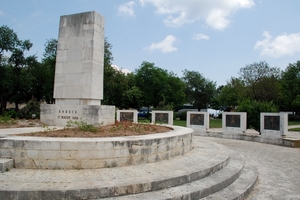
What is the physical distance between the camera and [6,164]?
4914mm

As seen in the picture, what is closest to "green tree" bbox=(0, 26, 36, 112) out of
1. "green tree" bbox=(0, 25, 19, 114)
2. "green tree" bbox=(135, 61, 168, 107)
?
"green tree" bbox=(0, 25, 19, 114)

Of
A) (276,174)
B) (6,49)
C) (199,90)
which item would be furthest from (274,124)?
(199,90)

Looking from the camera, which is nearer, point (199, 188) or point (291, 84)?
point (199, 188)

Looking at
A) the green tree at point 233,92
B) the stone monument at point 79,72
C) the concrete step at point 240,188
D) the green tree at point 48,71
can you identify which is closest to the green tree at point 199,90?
the green tree at point 233,92

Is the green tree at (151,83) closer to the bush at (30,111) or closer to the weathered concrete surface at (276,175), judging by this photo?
the bush at (30,111)

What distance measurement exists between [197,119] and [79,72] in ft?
33.1

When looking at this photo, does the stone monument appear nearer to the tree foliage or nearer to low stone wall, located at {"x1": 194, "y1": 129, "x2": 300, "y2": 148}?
low stone wall, located at {"x1": 194, "y1": 129, "x2": 300, "y2": 148}

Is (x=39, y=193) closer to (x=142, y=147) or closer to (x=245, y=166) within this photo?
(x=142, y=147)

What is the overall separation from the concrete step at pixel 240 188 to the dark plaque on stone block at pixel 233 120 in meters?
8.69

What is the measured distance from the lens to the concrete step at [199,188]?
4234mm

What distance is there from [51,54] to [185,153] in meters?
30.9

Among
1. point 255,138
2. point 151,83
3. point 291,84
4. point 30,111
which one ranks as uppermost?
point 291,84

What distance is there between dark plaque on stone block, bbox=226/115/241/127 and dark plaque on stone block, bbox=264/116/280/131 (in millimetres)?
1570

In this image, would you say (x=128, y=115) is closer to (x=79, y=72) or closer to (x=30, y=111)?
(x=30, y=111)
